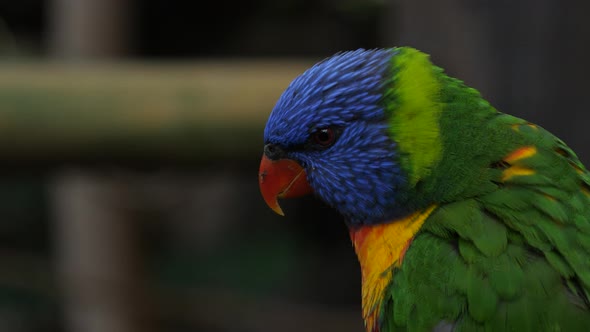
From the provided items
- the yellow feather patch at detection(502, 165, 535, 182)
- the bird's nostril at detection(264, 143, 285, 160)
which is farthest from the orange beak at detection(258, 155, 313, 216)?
the yellow feather patch at detection(502, 165, 535, 182)

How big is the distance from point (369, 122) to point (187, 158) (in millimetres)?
915

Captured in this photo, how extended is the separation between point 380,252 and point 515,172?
29 centimetres

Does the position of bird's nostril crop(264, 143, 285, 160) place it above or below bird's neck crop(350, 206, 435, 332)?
above

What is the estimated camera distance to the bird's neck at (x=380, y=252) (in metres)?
1.45

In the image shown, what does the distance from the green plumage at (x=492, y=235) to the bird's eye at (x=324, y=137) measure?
0.15 m

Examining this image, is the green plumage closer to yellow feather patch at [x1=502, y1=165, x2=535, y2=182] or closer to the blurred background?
yellow feather patch at [x1=502, y1=165, x2=535, y2=182]

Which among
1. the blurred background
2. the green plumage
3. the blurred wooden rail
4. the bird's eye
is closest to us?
the green plumage

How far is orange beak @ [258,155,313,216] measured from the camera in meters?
1.62

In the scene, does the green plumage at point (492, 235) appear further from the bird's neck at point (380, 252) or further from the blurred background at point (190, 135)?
the blurred background at point (190, 135)

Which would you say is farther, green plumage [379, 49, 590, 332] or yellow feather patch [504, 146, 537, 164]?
yellow feather patch [504, 146, 537, 164]

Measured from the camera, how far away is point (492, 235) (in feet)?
4.44

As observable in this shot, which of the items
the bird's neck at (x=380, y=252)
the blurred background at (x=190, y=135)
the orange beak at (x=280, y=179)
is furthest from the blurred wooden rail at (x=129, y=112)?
the bird's neck at (x=380, y=252)

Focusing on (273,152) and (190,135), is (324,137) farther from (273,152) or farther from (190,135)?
(190,135)

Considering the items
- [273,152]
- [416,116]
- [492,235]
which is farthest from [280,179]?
[492,235]
